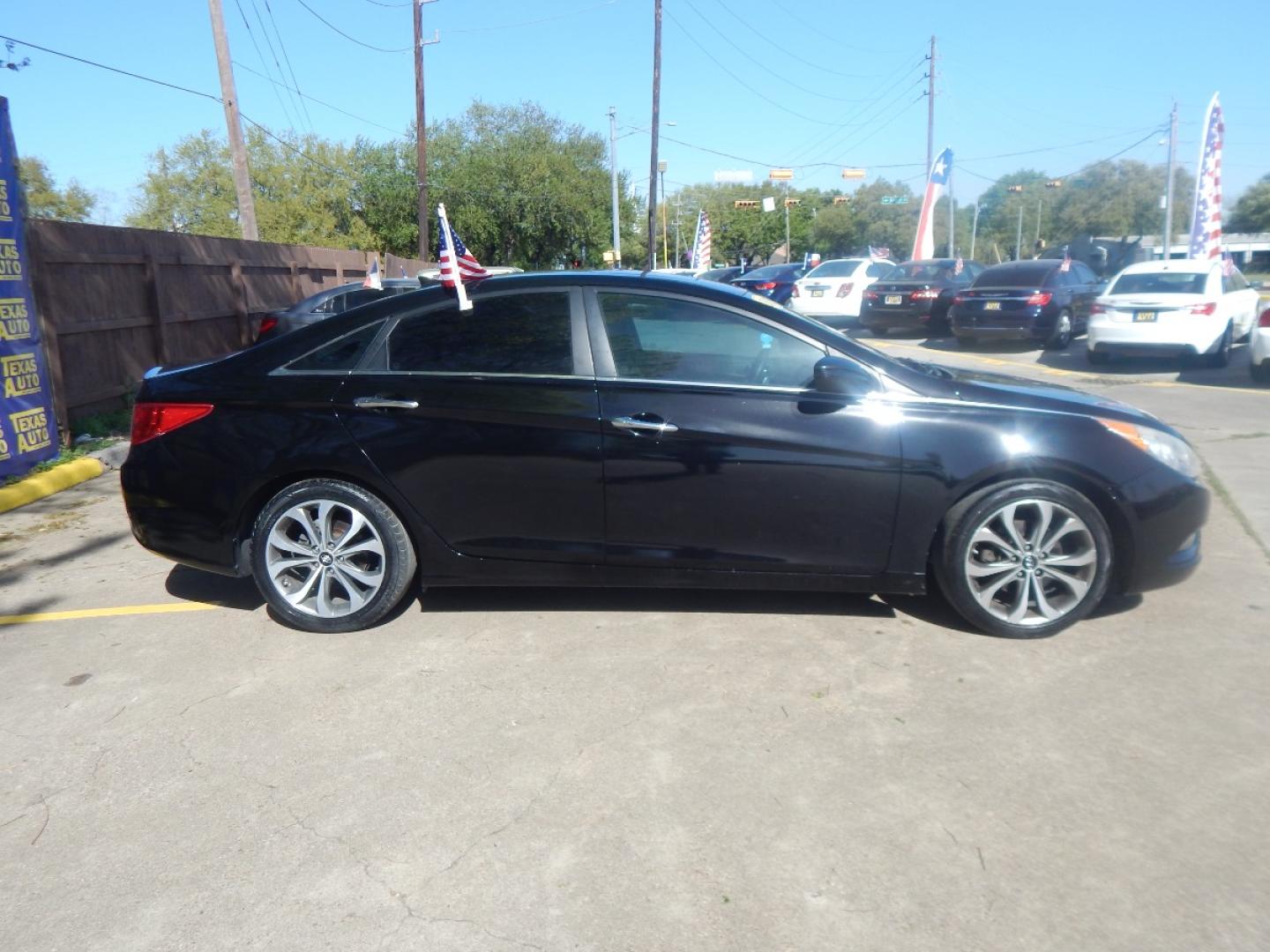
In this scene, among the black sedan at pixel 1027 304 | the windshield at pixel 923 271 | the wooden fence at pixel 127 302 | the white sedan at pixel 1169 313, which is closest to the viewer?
the wooden fence at pixel 127 302

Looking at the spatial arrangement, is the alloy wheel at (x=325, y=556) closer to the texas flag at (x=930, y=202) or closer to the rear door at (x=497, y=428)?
the rear door at (x=497, y=428)

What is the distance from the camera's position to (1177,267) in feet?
48.3

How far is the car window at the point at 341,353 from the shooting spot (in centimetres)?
460

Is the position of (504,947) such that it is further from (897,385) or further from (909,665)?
(897,385)

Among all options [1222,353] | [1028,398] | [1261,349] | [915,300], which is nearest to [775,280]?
[915,300]

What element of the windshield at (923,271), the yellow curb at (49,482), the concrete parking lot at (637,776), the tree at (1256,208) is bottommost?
the concrete parking lot at (637,776)

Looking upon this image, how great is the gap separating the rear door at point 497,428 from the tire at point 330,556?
0.20 m

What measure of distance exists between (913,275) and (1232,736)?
715 inches

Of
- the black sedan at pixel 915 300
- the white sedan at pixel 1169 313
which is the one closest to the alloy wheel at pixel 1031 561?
the white sedan at pixel 1169 313

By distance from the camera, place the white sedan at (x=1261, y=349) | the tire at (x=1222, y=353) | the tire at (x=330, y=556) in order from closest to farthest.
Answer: the tire at (x=330, y=556) < the white sedan at (x=1261, y=349) < the tire at (x=1222, y=353)

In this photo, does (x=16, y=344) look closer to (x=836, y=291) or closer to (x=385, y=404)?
(x=385, y=404)

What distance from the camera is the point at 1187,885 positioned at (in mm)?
2760

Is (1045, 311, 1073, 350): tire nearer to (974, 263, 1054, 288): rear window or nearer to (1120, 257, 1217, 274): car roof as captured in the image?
(974, 263, 1054, 288): rear window

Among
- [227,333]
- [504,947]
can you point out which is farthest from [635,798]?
[227,333]
